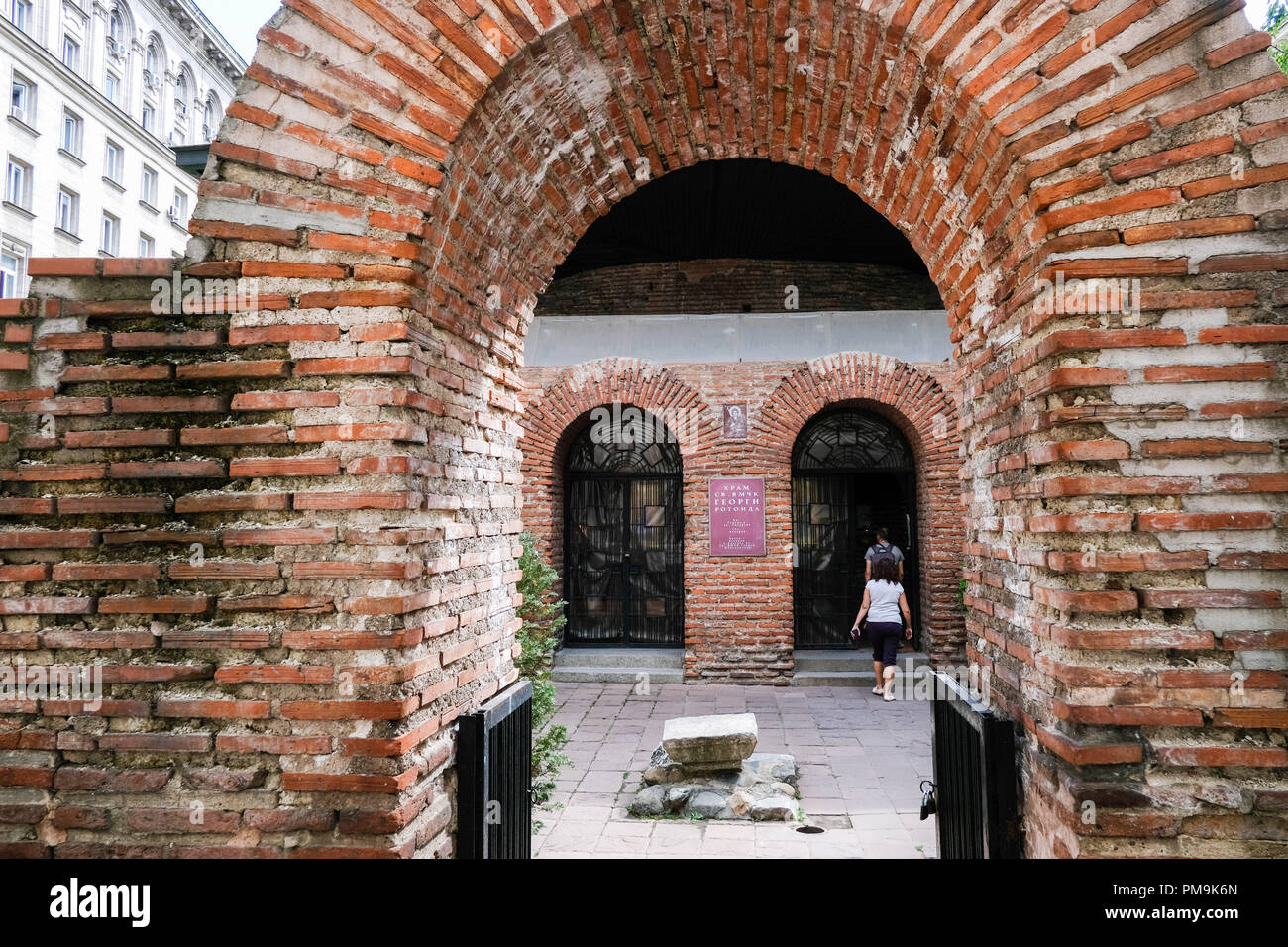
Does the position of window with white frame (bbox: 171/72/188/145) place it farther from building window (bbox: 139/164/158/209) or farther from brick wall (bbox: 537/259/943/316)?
brick wall (bbox: 537/259/943/316)

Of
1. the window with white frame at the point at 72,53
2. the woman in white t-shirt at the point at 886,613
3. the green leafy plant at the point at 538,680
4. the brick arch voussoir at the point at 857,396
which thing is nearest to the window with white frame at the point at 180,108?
the window with white frame at the point at 72,53

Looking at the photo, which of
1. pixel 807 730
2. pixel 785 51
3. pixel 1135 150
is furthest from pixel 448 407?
pixel 807 730

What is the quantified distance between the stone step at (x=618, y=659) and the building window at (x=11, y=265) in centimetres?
1670

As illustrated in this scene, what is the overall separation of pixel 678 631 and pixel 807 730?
2.99 meters

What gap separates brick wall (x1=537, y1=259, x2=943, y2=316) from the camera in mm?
10172

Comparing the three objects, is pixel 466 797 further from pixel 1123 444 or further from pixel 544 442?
pixel 544 442

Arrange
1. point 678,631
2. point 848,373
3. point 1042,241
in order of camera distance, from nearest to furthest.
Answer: point 1042,241 → point 848,373 → point 678,631

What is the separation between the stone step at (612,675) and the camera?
8.80m

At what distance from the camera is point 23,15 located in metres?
18.7

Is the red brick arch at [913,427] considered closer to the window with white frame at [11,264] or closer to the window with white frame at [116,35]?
the window with white frame at [11,264]

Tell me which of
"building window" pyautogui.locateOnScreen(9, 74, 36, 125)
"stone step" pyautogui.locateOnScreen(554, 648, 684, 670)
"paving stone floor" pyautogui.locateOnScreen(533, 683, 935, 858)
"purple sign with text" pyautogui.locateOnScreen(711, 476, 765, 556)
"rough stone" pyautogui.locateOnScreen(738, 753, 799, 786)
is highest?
"building window" pyautogui.locateOnScreen(9, 74, 36, 125)

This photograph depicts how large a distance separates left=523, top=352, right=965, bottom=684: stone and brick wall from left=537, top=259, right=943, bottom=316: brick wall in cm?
158

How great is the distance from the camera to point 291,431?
7.78ft

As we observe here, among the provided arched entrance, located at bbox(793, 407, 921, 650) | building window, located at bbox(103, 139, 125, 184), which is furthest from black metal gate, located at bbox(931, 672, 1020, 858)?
building window, located at bbox(103, 139, 125, 184)
